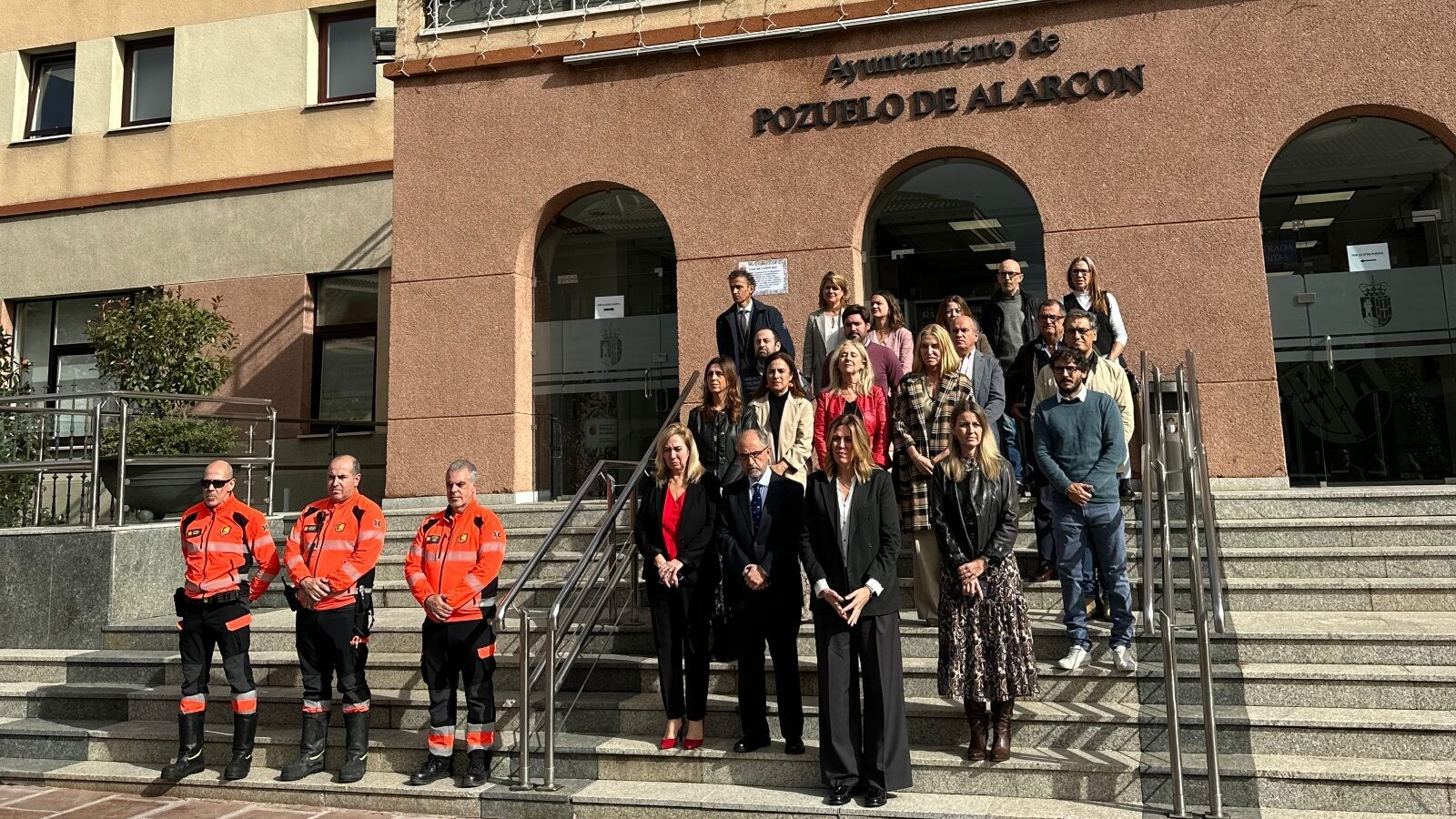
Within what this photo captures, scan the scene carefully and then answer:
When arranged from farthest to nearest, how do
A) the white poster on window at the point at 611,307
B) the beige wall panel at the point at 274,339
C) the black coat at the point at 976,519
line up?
the beige wall panel at the point at 274,339
the white poster on window at the point at 611,307
the black coat at the point at 976,519

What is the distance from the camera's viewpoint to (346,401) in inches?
532

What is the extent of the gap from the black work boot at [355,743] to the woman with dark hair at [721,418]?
2.40 m

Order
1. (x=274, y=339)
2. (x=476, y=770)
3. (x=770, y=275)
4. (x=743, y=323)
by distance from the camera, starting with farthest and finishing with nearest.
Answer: (x=274, y=339)
(x=770, y=275)
(x=743, y=323)
(x=476, y=770)

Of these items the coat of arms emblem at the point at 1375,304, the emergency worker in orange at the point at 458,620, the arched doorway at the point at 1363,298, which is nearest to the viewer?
the emergency worker in orange at the point at 458,620

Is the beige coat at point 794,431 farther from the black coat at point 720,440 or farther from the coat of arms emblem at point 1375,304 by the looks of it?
the coat of arms emblem at point 1375,304

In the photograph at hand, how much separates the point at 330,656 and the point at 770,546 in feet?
8.60

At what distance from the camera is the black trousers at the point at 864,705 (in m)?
5.18

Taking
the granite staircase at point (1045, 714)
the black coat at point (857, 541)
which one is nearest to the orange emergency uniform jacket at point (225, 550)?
the granite staircase at point (1045, 714)

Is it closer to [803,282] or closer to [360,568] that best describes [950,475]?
[360,568]

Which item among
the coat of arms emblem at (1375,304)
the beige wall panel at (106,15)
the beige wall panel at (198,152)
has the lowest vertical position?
the coat of arms emblem at (1375,304)

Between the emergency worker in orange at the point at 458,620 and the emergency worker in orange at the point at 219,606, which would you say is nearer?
the emergency worker in orange at the point at 458,620

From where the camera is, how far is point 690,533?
19.6 feet

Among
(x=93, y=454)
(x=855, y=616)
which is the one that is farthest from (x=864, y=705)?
(x=93, y=454)

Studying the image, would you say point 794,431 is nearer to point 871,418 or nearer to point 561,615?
point 871,418
